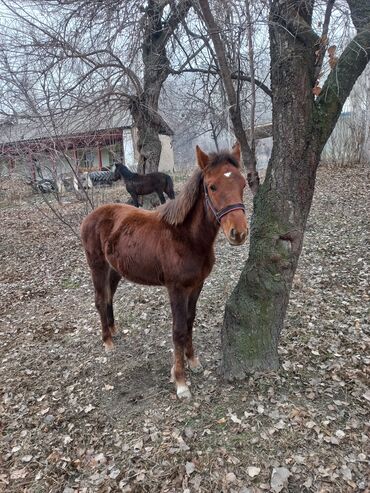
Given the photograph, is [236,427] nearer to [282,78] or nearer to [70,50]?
[282,78]

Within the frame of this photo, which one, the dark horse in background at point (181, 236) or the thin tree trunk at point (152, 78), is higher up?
the thin tree trunk at point (152, 78)

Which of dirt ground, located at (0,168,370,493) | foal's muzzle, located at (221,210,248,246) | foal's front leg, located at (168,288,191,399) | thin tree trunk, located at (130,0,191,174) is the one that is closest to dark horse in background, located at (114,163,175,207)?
thin tree trunk, located at (130,0,191,174)

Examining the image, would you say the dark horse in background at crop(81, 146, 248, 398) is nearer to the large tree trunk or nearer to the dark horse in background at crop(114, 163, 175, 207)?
the large tree trunk

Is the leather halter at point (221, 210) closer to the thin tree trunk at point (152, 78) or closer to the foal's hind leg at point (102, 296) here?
the foal's hind leg at point (102, 296)

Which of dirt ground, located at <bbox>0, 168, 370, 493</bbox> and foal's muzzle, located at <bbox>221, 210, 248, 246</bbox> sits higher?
foal's muzzle, located at <bbox>221, 210, 248, 246</bbox>

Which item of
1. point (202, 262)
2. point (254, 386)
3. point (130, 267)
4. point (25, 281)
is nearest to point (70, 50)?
point (25, 281)

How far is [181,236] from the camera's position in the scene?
10.7 ft

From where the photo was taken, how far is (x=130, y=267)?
376cm

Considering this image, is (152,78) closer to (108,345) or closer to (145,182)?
(145,182)

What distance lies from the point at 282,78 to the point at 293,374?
2.66 metres

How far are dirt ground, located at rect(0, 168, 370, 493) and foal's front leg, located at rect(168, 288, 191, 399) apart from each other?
0.13 metres

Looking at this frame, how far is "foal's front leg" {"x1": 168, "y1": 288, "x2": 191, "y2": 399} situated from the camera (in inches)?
129

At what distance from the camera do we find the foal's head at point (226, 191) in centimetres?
251

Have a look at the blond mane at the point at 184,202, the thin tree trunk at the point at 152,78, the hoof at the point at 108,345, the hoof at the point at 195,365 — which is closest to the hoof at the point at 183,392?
the hoof at the point at 195,365
